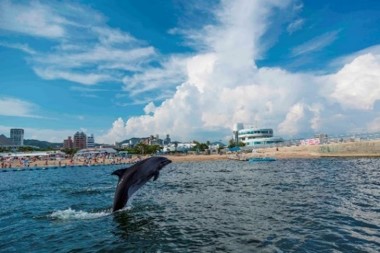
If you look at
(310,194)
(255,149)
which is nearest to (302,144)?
(255,149)

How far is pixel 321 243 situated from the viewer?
1377 cm

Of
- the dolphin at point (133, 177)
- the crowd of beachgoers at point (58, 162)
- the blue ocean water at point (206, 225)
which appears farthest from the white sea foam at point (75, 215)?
the crowd of beachgoers at point (58, 162)

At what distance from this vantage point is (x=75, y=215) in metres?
22.2

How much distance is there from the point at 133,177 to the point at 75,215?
498 cm

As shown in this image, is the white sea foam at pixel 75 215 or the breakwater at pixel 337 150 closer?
the white sea foam at pixel 75 215

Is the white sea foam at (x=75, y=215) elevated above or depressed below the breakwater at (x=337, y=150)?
below

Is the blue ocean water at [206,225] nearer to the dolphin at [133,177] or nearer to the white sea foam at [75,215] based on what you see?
the white sea foam at [75,215]

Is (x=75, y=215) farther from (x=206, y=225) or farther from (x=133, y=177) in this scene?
(x=206, y=225)

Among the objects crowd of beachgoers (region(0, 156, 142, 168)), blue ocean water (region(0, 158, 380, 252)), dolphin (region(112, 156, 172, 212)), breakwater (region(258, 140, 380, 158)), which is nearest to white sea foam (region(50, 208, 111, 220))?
blue ocean water (region(0, 158, 380, 252))

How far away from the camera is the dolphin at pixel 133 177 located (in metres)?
20.3

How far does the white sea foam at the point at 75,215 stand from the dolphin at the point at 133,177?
1.09 metres

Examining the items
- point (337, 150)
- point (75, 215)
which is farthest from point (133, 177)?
point (337, 150)

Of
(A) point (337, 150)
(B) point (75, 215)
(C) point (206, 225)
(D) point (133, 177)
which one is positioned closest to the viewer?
(C) point (206, 225)

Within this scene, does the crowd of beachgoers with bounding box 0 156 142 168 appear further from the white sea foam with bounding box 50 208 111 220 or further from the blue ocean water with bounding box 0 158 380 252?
the blue ocean water with bounding box 0 158 380 252
